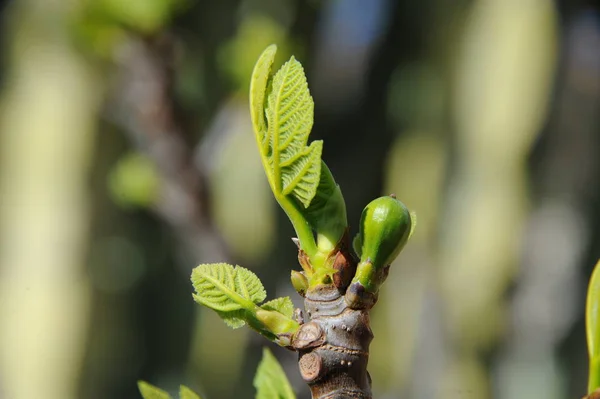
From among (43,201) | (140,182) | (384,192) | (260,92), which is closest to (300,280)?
(260,92)

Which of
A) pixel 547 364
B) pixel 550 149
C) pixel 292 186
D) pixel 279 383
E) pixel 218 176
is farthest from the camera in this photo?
pixel 218 176

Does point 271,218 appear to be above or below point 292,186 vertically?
below

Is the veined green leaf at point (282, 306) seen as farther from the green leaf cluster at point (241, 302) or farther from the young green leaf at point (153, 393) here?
the young green leaf at point (153, 393)

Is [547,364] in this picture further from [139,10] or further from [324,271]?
[324,271]

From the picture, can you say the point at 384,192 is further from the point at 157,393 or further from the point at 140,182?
the point at 157,393

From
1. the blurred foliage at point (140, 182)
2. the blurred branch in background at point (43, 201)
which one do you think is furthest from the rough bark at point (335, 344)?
the blurred branch in background at point (43, 201)

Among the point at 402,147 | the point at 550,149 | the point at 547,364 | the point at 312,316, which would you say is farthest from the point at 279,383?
the point at 402,147

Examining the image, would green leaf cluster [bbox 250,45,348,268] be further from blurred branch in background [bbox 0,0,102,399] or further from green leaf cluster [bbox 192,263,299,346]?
blurred branch in background [bbox 0,0,102,399]
